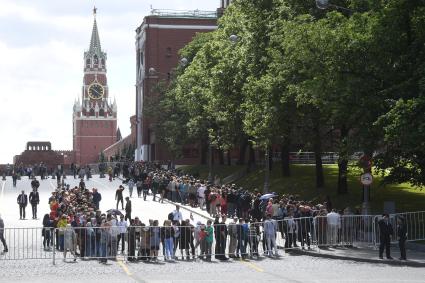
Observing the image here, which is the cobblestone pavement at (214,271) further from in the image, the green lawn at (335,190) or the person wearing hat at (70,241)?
the green lawn at (335,190)

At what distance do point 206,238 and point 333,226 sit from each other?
4.35m

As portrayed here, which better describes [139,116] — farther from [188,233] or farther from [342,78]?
[188,233]

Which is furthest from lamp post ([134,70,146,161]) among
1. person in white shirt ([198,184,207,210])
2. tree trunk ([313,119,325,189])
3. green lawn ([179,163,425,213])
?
tree trunk ([313,119,325,189])

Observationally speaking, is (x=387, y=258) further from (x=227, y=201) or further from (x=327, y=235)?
(x=227, y=201)

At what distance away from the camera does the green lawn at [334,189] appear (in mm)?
43172

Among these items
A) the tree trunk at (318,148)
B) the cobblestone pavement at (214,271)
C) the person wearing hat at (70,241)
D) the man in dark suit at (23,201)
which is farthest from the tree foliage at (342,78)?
the man in dark suit at (23,201)

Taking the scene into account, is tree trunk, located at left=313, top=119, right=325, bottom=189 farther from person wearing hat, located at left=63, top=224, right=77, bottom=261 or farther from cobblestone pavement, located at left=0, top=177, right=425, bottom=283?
person wearing hat, located at left=63, top=224, right=77, bottom=261

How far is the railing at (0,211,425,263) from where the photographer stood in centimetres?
3027

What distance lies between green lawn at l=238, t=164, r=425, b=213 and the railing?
6587 millimetres

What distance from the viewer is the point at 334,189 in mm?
48938

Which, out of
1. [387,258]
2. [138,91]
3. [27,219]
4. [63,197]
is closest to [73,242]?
[387,258]

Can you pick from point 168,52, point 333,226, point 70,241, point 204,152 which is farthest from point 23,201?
point 168,52

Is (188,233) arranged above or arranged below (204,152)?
below

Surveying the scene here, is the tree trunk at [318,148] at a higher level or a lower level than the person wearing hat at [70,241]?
higher
